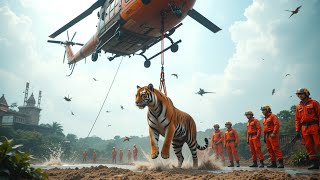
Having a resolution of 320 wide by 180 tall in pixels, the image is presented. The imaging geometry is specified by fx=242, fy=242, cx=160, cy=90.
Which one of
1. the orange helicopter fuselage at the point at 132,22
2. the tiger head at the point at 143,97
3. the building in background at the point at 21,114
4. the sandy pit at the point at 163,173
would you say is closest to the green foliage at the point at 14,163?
the sandy pit at the point at 163,173

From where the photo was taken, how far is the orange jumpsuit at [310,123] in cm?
587

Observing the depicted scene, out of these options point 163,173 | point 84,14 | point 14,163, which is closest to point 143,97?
point 163,173

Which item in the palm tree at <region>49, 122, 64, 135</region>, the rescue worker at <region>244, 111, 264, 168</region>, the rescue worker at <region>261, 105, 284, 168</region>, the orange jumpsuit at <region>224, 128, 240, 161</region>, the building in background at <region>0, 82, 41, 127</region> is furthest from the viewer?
the palm tree at <region>49, 122, 64, 135</region>

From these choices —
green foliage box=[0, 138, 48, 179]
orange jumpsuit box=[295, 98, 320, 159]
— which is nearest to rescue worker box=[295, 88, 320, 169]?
orange jumpsuit box=[295, 98, 320, 159]

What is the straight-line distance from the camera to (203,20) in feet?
33.0

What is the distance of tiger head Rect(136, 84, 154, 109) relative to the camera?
17.5 feet

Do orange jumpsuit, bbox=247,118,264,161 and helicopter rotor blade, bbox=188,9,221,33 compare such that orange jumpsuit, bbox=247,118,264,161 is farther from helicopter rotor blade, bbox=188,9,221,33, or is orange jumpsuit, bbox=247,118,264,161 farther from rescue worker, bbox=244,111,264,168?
helicopter rotor blade, bbox=188,9,221,33

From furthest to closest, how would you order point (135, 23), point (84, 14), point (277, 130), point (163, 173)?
1. point (84, 14)
2. point (135, 23)
3. point (277, 130)
4. point (163, 173)

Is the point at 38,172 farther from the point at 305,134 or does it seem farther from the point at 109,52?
the point at 109,52

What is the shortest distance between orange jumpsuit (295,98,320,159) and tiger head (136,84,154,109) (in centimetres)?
395

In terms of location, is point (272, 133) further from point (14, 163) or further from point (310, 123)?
point (14, 163)

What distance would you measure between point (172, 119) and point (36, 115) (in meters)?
66.8

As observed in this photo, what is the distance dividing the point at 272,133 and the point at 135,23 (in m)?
5.56

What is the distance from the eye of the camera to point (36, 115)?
63.6 metres
